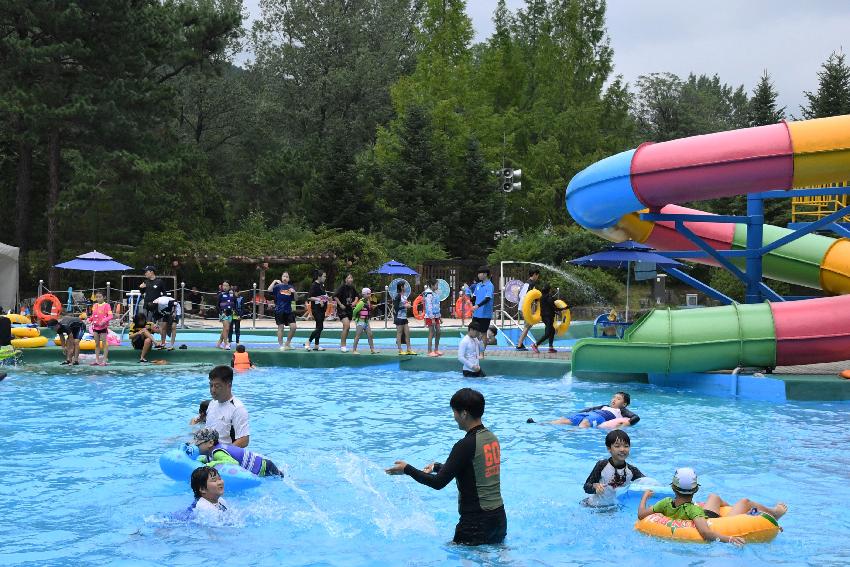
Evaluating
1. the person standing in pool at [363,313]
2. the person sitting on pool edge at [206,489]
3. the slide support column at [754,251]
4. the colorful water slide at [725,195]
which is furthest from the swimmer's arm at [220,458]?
the slide support column at [754,251]

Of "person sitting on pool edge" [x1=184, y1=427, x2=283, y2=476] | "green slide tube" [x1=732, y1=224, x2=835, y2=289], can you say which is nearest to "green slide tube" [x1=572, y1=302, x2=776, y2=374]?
"green slide tube" [x1=732, y1=224, x2=835, y2=289]

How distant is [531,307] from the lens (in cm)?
1894

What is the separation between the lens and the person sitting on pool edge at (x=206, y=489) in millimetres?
6941

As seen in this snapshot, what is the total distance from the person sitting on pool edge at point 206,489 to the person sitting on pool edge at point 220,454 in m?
0.73

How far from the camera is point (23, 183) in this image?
110ft

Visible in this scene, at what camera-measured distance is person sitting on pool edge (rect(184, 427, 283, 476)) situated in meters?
7.87

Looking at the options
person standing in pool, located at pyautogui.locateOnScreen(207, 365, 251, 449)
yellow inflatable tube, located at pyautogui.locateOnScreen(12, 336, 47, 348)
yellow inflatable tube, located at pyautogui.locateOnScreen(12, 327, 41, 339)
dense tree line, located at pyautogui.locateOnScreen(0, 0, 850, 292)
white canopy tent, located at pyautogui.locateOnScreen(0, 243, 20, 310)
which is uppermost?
dense tree line, located at pyautogui.locateOnScreen(0, 0, 850, 292)

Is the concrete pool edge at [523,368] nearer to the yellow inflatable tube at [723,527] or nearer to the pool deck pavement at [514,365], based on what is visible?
the pool deck pavement at [514,365]

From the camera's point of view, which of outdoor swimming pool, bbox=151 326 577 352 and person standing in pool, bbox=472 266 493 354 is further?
outdoor swimming pool, bbox=151 326 577 352

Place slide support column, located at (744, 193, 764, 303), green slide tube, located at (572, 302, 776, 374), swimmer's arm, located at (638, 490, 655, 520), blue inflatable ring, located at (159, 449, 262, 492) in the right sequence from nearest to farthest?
swimmer's arm, located at (638, 490, 655, 520) < blue inflatable ring, located at (159, 449, 262, 492) < green slide tube, located at (572, 302, 776, 374) < slide support column, located at (744, 193, 764, 303)

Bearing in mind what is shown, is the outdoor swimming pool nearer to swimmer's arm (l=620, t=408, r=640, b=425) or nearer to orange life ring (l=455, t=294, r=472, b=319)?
orange life ring (l=455, t=294, r=472, b=319)

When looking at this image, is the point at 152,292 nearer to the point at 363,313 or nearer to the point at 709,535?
the point at 363,313

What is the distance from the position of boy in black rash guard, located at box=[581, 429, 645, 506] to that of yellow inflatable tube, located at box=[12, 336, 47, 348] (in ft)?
48.5

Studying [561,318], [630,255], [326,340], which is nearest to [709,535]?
[630,255]
